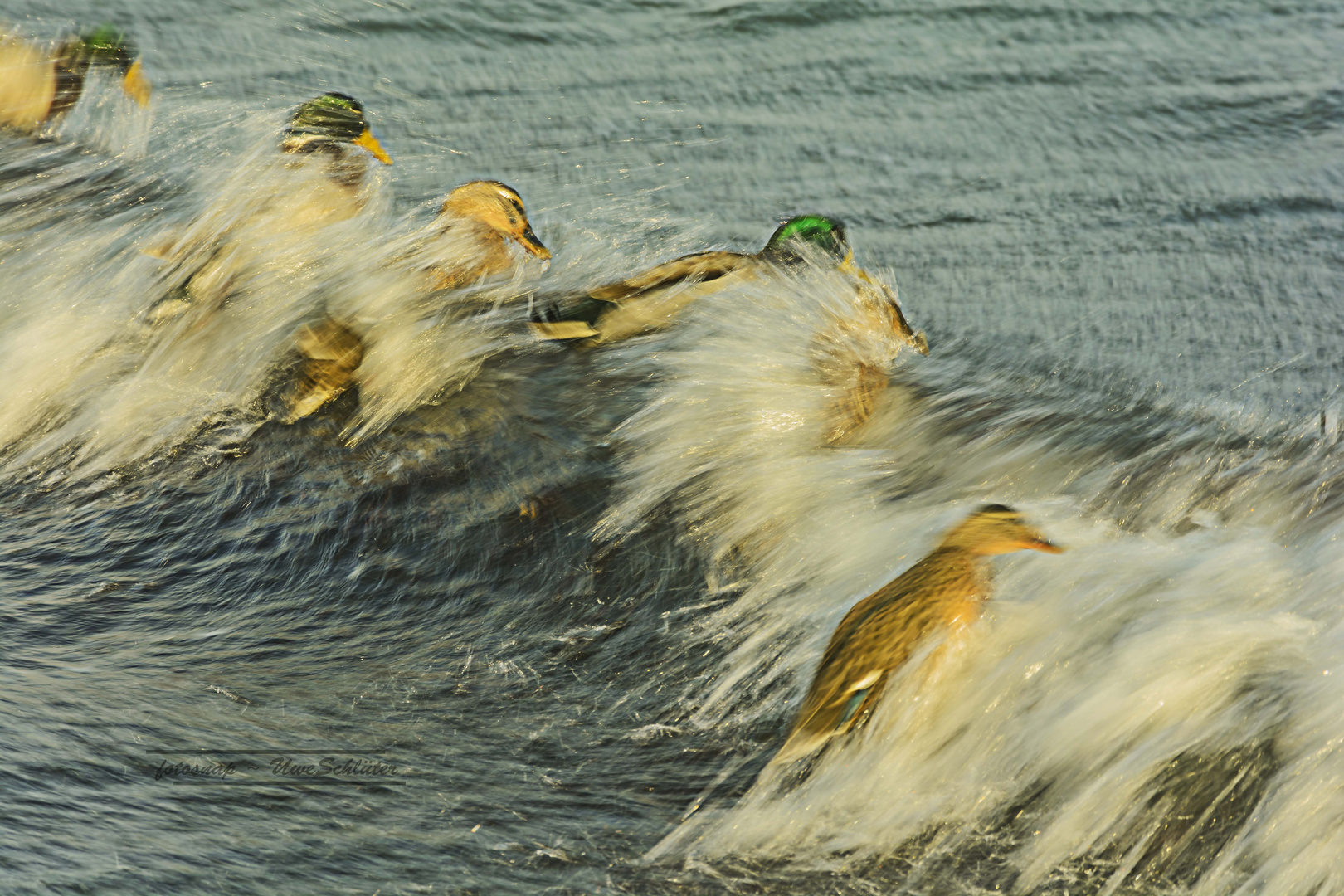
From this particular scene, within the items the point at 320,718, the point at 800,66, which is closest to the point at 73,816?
the point at 320,718

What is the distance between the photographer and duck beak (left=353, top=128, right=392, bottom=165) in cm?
130

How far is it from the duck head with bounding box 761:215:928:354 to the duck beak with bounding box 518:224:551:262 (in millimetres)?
250

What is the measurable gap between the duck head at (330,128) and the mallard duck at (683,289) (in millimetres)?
376

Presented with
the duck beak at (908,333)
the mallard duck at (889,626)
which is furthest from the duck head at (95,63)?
the mallard duck at (889,626)

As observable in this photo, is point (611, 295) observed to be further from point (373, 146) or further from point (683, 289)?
point (373, 146)

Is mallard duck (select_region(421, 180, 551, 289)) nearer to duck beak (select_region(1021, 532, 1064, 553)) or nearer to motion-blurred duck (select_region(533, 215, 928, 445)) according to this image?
motion-blurred duck (select_region(533, 215, 928, 445))

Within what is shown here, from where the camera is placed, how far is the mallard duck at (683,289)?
3.56ft

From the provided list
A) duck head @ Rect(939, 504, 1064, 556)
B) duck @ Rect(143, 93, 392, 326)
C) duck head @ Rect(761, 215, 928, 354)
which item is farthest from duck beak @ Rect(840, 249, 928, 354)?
duck @ Rect(143, 93, 392, 326)

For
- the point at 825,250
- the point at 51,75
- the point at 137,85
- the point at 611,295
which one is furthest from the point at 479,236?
the point at 51,75

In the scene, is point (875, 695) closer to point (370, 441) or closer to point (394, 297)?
point (370, 441)

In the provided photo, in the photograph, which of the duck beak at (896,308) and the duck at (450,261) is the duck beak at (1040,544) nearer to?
the duck beak at (896,308)

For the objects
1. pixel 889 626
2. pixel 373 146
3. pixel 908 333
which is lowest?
pixel 889 626

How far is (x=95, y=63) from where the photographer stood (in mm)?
1386

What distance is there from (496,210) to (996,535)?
2.31ft
